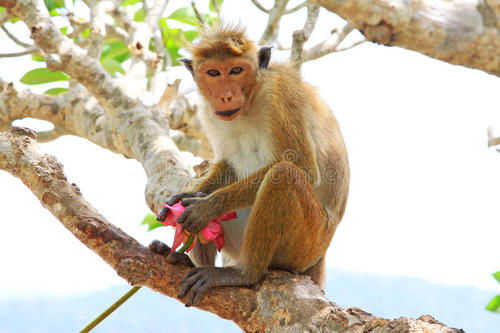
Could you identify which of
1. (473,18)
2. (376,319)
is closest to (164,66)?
(473,18)

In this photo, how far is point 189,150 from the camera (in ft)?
27.8

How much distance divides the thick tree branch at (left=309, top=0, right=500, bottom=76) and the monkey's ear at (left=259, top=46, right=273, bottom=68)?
6.59 ft

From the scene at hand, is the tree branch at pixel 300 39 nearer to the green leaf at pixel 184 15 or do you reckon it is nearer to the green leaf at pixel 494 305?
the green leaf at pixel 184 15

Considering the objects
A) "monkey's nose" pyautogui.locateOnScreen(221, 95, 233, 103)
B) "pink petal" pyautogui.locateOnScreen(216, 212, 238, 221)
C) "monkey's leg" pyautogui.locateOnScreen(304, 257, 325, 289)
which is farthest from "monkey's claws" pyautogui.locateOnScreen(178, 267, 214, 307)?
"monkey's nose" pyautogui.locateOnScreen(221, 95, 233, 103)

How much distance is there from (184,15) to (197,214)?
425 cm

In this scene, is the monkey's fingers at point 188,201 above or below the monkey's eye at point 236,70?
below

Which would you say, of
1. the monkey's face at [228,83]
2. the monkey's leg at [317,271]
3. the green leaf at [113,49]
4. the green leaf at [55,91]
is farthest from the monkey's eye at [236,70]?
the green leaf at [113,49]

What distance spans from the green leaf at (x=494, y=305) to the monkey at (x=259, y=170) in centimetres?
145

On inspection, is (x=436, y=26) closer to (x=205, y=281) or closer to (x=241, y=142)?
(x=205, y=281)

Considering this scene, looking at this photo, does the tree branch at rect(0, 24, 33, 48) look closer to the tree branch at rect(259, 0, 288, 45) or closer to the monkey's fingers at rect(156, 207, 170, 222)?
the tree branch at rect(259, 0, 288, 45)

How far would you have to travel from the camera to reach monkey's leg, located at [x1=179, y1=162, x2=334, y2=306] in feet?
13.5

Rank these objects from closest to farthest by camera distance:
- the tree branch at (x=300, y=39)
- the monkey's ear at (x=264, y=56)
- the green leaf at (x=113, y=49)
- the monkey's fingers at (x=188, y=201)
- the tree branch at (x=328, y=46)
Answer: the monkey's fingers at (x=188, y=201) → the monkey's ear at (x=264, y=56) → the tree branch at (x=300, y=39) → the tree branch at (x=328, y=46) → the green leaf at (x=113, y=49)

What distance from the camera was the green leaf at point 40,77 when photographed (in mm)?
7672

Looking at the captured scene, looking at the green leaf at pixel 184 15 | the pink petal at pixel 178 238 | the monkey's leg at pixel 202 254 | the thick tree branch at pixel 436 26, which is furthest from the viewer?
the green leaf at pixel 184 15
